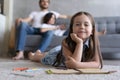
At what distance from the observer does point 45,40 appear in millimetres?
2641

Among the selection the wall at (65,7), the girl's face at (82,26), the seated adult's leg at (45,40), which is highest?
the wall at (65,7)

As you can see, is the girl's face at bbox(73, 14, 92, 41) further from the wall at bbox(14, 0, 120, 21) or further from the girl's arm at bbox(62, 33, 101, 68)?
the wall at bbox(14, 0, 120, 21)

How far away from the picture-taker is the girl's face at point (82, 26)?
4.50 feet

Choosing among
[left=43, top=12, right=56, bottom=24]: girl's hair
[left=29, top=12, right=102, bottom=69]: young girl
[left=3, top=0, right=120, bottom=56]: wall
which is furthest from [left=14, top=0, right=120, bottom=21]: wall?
[left=29, top=12, right=102, bottom=69]: young girl

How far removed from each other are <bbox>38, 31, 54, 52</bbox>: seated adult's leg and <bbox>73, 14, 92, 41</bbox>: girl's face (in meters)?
1.24

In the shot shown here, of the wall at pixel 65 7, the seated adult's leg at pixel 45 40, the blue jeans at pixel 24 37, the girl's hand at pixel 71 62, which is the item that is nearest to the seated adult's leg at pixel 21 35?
the blue jeans at pixel 24 37

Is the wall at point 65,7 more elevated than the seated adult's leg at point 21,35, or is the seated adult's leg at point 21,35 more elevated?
the wall at point 65,7

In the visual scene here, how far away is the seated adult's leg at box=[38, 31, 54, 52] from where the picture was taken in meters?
2.60

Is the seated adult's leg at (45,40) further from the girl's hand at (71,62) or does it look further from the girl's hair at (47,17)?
the girl's hand at (71,62)

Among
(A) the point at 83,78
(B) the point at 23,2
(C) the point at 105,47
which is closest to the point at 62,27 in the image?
(C) the point at 105,47

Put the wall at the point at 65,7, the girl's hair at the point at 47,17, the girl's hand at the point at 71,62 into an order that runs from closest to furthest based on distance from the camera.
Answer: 1. the girl's hand at the point at 71,62
2. the girl's hair at the point at 47,17
3. the wall at the point at 65,7

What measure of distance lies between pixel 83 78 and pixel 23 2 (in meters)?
2.65

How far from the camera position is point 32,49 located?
273cm

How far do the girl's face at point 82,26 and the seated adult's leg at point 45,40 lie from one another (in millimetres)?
1239
